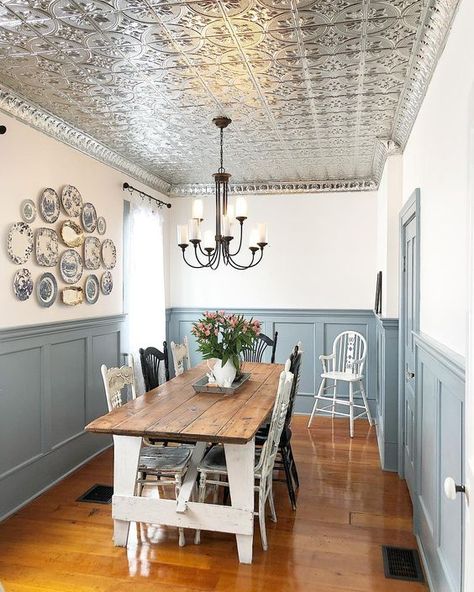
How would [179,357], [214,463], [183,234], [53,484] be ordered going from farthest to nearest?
[179,357] < [53,484] < [183,234] < [214,463]

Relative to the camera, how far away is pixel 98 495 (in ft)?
10.9

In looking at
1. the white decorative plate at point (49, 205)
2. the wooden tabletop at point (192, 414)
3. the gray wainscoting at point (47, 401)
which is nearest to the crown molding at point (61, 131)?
the white decorative plate at point (49, 205)

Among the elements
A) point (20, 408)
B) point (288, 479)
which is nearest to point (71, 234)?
point (20, 408)

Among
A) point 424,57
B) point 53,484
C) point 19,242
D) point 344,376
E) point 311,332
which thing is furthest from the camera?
point 311,332

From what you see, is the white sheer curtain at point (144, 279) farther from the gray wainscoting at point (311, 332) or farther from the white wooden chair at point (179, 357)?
the gray wainscoting at point (311, 332)

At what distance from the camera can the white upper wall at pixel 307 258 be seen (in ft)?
17.5

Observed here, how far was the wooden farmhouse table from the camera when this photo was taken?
7.84ft

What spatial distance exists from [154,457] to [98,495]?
0.78 metres

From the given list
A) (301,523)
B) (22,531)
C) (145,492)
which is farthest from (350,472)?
(22,531)

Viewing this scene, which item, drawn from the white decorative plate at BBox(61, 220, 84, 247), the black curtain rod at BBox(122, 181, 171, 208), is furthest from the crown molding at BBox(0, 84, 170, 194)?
the white decorative plate at BBox(61, 220, 84, 247)

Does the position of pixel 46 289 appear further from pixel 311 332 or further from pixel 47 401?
pixel 311 332

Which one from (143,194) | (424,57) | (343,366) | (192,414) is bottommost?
(343,366)

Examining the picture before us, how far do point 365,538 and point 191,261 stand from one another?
12.2 feet

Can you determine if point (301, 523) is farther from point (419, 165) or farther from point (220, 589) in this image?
point (419, 165)
